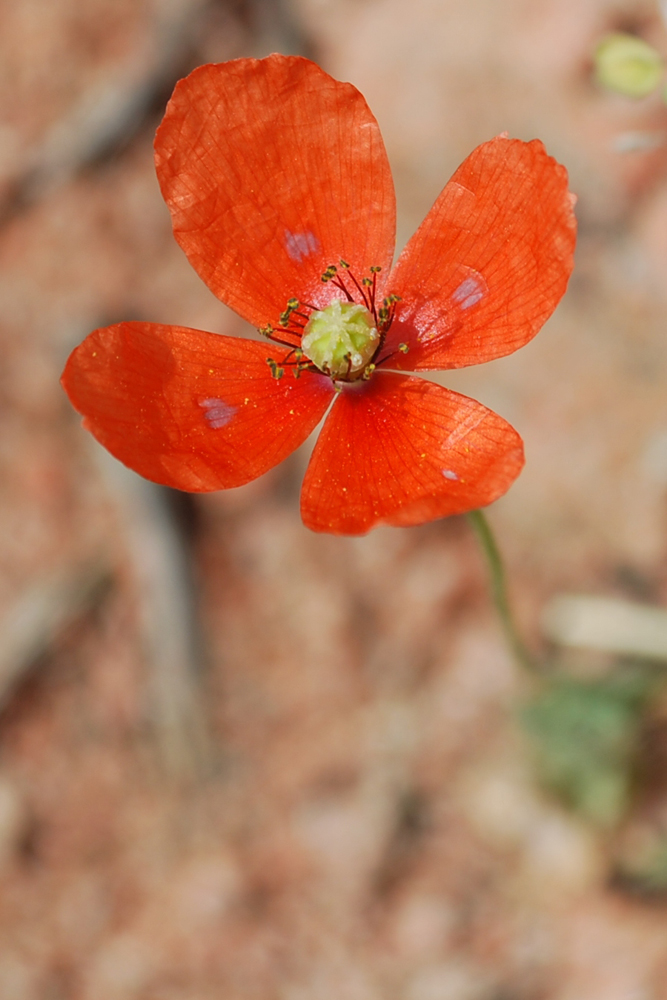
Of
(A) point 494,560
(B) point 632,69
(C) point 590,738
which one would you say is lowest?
(C) point 590,738

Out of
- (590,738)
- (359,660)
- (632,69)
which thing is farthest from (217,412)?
(590,738)

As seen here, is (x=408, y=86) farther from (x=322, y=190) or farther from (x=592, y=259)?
(x=322, y=190)

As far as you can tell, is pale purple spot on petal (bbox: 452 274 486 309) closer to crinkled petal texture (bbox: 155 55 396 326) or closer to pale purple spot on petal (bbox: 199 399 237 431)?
crinkled petal texture (bbox: 155 55 396 326)

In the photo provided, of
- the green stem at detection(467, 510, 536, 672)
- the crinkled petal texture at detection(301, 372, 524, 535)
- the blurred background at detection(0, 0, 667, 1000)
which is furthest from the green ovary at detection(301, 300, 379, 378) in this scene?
the blurred background at detection(0, 0, 667, 1000)

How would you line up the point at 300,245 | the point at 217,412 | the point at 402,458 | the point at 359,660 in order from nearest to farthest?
the point at 402,458
the point at 217,412
the point at 300,245
the point at 359,660

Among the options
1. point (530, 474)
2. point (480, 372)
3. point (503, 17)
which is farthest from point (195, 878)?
point (503, 17)

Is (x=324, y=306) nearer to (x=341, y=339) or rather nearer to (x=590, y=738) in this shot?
(x=341, y=339)
